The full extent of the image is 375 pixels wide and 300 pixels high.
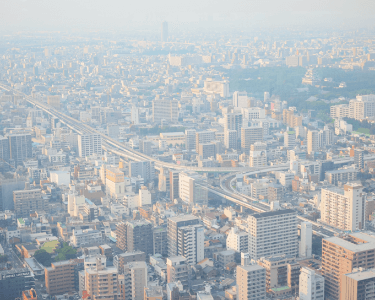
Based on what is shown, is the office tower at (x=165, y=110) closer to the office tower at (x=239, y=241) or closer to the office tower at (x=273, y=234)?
the office tower at (x=239, y=241)

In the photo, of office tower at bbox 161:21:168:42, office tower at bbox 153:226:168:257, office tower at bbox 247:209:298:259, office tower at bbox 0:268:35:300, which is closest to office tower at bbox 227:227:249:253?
office tower at bbox 247:209:298:259

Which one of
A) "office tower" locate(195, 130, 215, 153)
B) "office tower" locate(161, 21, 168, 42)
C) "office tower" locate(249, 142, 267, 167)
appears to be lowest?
"office tower" locate(249, 142, 267, 167)

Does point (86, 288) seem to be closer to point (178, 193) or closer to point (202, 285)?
point (202, 285)

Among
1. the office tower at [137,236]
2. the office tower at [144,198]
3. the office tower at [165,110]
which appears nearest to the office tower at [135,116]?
the office tower at [165,110]

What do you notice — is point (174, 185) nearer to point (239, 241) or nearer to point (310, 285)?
point (239, 241)

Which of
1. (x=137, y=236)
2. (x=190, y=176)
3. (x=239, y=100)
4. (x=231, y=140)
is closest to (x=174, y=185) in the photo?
(x=190, y=176)

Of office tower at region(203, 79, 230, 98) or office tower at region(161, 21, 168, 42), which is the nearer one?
office tower at region(203, 79, 230, 98)

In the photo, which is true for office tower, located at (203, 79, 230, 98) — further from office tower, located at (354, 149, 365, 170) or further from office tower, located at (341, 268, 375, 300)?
office tower, located at (341, 268, 375, 300)
